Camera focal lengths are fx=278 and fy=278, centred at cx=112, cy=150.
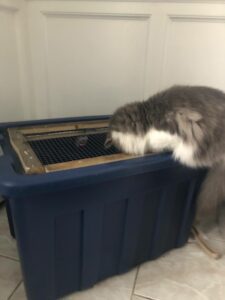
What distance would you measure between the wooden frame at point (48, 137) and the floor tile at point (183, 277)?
0.43m

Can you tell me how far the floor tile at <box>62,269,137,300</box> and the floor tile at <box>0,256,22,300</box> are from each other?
171 mm

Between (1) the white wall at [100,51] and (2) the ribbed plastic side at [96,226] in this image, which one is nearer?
(2) the ribbed plastic side at [96,226]

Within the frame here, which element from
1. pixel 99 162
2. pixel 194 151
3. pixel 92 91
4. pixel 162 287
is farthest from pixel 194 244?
pixel 92 91

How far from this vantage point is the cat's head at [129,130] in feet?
2.55

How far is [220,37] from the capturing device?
106 centimetres

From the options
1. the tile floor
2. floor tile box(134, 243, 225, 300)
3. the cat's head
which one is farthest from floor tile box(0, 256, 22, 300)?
the cat's head

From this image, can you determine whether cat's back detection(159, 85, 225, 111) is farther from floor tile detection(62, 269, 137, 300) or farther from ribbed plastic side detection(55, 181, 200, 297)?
floor tile detection(62, 269, 137, 300)

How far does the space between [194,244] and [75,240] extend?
0.54 m

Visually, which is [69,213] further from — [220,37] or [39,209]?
[220,37]

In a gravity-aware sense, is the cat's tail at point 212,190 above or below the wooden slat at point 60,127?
below

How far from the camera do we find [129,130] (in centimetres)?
79

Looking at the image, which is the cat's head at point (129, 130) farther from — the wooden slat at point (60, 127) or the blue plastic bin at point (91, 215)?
the wooden slat at point (60, 127)

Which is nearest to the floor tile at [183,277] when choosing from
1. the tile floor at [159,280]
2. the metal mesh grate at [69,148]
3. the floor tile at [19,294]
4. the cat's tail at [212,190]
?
the tile floor at [159,280]

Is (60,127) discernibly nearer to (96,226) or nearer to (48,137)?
(48,137)
